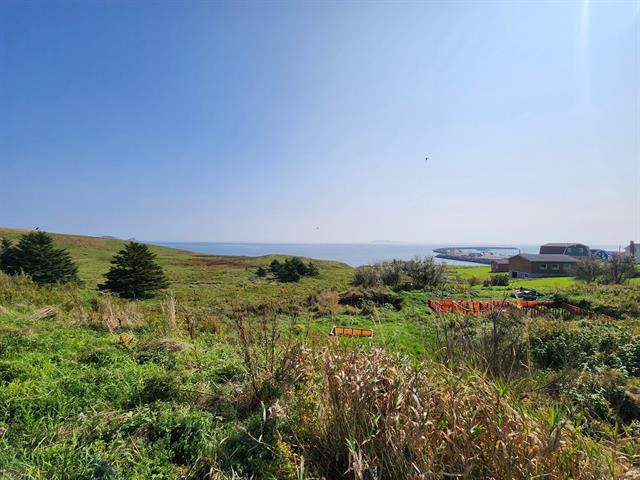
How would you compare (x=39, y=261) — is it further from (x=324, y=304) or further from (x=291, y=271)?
(x=291, y=271)

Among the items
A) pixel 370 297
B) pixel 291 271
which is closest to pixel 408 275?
pixel 370 297

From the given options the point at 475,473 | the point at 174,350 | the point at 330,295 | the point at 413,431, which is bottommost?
the point at 330,295

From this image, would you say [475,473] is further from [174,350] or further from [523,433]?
[174,350]

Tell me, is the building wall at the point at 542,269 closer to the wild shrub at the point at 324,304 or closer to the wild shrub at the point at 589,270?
the wild shrub at the point at 589,270

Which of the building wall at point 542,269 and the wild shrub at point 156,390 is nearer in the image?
the wild shrub at point 156,390

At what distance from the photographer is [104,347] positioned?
482 centimetres

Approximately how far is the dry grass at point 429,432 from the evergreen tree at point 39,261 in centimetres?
2175

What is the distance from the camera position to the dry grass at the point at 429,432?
1.68 meters

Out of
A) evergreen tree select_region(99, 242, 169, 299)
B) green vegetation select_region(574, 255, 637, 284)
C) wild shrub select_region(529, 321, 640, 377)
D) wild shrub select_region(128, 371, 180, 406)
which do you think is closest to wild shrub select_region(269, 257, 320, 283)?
evergreen tree select_region(99, 242, 169, 299)

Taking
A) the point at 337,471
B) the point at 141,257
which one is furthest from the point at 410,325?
the point at 141,257

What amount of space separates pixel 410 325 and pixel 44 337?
941 centimetres

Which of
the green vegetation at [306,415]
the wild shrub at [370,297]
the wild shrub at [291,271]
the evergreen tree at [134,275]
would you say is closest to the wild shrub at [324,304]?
the wild shrub at [370,297]

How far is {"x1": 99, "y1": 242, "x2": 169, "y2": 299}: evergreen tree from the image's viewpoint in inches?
715

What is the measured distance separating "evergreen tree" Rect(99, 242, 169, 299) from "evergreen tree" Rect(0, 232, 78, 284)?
7.64ft
